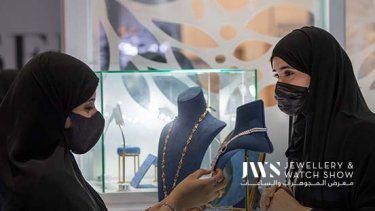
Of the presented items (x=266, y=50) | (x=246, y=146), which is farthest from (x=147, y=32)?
(x=246, y=146)

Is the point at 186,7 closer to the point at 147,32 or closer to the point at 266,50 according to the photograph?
the point at 147,32

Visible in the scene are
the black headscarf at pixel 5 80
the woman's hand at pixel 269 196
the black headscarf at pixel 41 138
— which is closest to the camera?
the black headscarf at pixel 41 138

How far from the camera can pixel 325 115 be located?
4.69 ft

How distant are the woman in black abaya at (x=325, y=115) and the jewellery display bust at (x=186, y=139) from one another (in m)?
0.41

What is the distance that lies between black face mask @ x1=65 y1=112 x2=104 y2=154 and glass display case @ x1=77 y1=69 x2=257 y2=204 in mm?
583

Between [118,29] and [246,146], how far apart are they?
110 centimetres

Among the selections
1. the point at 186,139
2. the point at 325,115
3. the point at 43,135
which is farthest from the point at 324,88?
the point at 43,135

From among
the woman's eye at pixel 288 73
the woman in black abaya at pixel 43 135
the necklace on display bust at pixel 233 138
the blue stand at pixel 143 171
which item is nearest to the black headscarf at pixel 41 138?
the woman in black abaya at pixel 43 135

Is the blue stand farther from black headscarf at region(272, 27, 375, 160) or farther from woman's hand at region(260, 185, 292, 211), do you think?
black headscarf at region(272, 27, 375, 160)

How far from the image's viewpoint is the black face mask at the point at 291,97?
1490mm

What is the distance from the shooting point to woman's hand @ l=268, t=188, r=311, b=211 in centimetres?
145

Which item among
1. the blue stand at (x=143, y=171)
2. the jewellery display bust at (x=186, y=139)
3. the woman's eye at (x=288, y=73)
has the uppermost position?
the woman's eye at (x=288, y=73)

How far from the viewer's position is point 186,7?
2.53 meters

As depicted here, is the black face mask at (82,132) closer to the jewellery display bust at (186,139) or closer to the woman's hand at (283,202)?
the jewellery display bust at (186,139)
